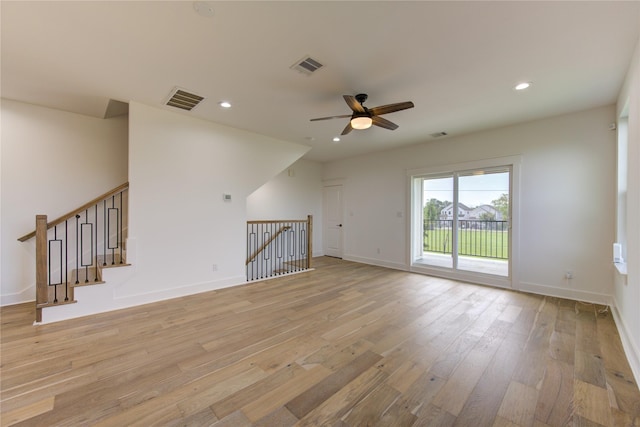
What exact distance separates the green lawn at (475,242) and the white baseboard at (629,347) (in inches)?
67.8

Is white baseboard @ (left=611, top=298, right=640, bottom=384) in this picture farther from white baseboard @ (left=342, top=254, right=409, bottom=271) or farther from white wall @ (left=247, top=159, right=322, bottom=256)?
white wall @ (left=247, top=159, right=322, bottom=256)

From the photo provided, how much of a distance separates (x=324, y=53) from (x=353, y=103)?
63 centimetres

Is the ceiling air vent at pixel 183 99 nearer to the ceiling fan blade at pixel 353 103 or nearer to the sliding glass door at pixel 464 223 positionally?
the ceiling fan blade at pixel 353 103

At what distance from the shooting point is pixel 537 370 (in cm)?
207

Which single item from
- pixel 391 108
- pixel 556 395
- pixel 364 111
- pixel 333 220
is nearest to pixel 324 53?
pixel 364 111

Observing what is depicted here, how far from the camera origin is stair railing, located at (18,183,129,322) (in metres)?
3.36

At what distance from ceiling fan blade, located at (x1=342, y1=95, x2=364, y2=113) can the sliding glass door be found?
305 centimetres

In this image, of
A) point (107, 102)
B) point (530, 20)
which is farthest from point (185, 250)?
point (530, 20)

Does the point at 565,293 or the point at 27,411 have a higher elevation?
the point at 565,293

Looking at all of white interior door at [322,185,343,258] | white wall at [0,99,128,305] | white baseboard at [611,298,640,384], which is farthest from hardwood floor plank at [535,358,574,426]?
white wall at [0,99,128,305]

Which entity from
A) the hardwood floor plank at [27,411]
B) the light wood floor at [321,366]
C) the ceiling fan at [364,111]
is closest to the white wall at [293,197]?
the light wood floor at [321,366]

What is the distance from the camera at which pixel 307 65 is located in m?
2.59

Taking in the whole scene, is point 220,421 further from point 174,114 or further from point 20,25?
point 174,114

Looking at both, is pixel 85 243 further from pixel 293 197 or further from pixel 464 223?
pixel 464 223
